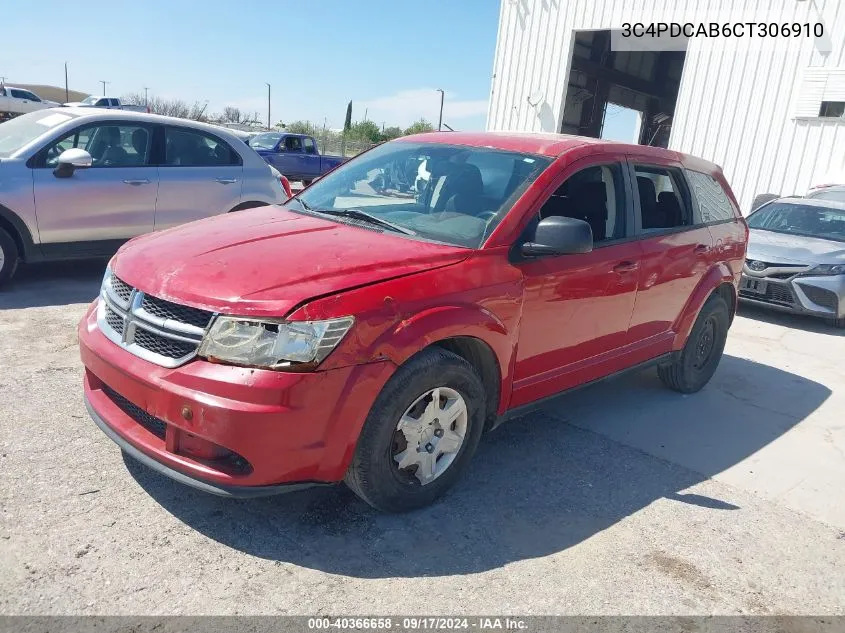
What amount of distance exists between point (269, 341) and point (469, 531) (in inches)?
50.2

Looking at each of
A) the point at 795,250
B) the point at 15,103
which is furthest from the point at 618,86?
the point at 15,103

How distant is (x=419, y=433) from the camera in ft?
10.0

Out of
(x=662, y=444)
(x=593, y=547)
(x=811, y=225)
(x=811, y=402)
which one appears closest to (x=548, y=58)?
(x=811, y=225)

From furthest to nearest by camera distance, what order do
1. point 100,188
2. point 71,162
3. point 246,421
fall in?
point 100,188 → point 71,162 → point 246,421

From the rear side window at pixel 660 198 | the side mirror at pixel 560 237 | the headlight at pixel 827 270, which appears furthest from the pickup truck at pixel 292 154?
the side mirror at pixel 560 237

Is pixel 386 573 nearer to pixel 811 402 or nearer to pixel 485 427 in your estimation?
pixel 485 427

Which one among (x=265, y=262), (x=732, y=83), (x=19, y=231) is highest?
(x=732, y=83)

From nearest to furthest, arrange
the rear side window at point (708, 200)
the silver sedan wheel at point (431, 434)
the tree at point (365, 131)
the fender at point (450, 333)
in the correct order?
1. the fender at point (450, 333)
2. the silver sedan wheel at point (431, 434)
3. the rear side window at point (708, 200)
4. the tree at point (365, 131)

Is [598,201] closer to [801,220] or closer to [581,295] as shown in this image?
[581,295]

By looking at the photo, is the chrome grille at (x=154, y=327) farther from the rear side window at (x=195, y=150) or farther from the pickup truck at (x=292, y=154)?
the pickup truck at (x=292, y=154)

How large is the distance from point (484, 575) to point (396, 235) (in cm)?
163

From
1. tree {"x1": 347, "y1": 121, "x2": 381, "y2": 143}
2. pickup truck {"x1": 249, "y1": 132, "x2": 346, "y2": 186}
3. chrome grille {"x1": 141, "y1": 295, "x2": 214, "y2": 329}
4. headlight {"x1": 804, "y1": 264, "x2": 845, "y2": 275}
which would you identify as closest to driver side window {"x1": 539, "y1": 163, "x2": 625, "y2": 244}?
chrome grille {"x1": 141, "y1": 295, "x2": 214, "y2": 329}

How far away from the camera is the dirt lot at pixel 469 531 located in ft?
8.39

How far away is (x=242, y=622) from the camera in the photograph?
92.9 inches
